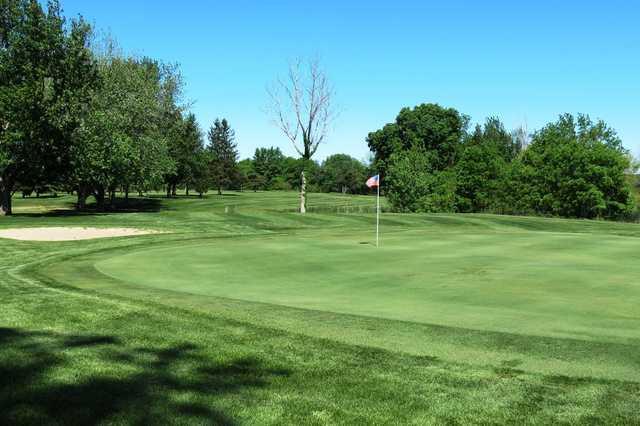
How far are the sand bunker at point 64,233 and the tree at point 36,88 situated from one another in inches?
→ 385

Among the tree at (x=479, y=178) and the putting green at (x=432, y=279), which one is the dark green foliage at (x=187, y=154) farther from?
the putting green at (x=432, y=279)

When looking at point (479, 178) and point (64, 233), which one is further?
point (479, 178)

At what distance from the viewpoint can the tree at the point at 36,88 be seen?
37.0 m

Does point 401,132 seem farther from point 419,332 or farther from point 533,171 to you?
point 419,332

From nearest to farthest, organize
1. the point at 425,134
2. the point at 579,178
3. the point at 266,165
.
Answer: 1. the point at 579,178
2. the point at 425,134
3. the point at 266,165

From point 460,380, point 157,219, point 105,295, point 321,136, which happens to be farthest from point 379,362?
point 321,136

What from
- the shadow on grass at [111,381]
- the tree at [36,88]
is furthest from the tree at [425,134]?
the shadow on grass at [111,381]

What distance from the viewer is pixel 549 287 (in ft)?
42.1

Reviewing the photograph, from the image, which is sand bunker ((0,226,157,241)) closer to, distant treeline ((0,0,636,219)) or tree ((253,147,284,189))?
distant treeline ((0,0,636,219))

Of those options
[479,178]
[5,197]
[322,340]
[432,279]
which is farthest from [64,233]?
[479,178]

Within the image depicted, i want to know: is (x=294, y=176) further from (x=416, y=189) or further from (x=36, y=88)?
(x=36, y=88)

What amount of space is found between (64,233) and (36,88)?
1389 centimetres

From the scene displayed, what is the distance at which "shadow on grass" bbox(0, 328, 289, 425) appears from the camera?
16.9 ft

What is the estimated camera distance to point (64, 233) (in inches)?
1126
